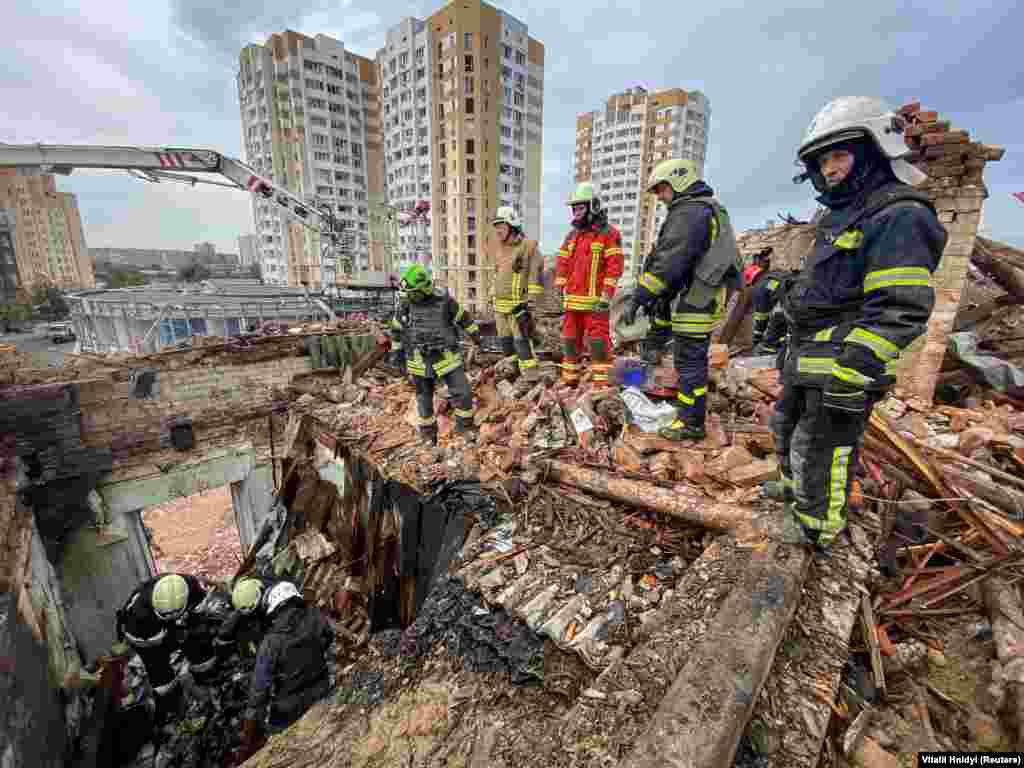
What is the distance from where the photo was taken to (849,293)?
1.88 m

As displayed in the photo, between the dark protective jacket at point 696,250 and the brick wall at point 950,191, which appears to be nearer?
the dark protective jacket at point 696,250

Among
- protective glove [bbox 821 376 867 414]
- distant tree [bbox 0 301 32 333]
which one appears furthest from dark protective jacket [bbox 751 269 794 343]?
distant tree [bbox 0 301 32 333]

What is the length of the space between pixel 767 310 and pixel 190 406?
8421 mm

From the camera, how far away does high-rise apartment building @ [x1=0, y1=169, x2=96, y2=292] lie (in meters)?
47.5

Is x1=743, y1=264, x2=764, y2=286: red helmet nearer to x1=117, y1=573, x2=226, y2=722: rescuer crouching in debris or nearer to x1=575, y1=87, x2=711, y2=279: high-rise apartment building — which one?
x1=117, y1=573, x2=226, y2=722: rescuer crouching in debris

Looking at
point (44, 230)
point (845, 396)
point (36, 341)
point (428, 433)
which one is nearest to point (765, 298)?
point (845, 396)

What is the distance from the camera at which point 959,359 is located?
4934 millimetres

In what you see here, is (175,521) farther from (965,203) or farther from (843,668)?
(965,203)

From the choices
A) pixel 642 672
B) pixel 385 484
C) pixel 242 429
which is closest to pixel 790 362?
pixel 642 672

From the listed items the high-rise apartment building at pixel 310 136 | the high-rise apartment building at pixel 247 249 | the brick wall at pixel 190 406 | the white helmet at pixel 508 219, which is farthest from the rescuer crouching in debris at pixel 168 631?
the high-rise apartment building at pixel 247 249

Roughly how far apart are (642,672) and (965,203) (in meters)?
5.53

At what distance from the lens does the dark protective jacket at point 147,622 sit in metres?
4.20

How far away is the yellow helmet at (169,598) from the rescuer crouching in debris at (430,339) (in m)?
2.85

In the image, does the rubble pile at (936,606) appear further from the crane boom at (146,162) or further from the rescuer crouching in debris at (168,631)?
the crane boom at (146,162)
